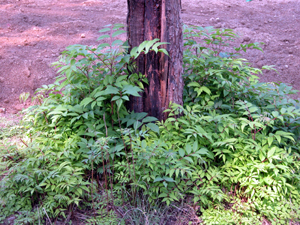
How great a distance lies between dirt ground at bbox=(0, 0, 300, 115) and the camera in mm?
4410

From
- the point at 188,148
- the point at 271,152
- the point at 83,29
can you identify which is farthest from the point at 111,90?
the point at 83,29

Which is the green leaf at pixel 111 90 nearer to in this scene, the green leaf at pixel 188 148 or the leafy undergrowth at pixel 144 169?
the leafy undergrowth at pixel 144 169

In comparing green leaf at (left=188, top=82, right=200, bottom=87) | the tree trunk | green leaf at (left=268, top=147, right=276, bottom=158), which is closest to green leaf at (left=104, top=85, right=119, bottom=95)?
the tree trunk

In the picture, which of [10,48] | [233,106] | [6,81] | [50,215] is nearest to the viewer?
[50,215]

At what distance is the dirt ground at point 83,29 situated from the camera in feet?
14.5

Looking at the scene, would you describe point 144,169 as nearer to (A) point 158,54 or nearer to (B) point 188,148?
(B) point 188,148

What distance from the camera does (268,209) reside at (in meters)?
2.16

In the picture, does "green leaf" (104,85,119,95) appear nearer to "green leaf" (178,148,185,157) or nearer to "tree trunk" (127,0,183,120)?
"tree trunk" (127,0,183,120)

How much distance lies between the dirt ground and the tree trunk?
1113mm

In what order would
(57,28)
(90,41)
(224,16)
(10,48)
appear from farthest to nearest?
1. (224,16)
2. (57,28)
3. (90,41)
4. (10,48)

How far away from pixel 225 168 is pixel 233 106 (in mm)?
789

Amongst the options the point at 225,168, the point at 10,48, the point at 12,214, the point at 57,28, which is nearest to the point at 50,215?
the point at 12,214

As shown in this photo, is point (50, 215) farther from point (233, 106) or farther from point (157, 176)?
point (233, 106)

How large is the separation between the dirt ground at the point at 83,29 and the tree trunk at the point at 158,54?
1113mm
